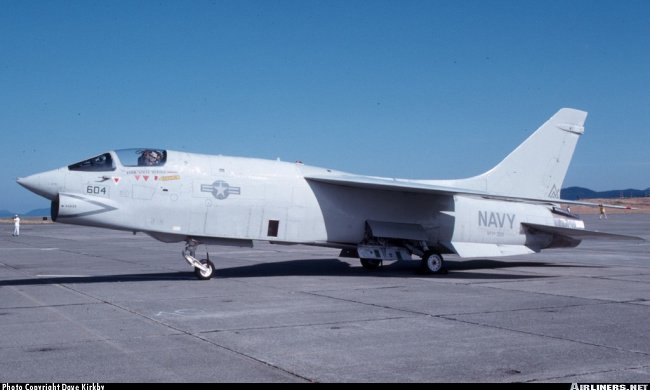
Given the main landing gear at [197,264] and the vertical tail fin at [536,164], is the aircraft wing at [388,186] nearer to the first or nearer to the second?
the vertical tail fin at [536,164]

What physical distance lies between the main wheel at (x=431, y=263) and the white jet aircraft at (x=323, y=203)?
3 centimetres

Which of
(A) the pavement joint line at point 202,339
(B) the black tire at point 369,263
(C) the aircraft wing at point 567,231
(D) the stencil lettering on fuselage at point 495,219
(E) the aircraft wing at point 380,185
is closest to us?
(A) the pavement joint line at point 202,339

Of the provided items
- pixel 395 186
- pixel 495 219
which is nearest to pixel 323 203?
pixel 395 186

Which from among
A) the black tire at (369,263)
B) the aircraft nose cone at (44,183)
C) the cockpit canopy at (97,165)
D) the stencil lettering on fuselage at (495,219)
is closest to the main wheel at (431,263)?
the stencil lettering on fuselage at (495,219)

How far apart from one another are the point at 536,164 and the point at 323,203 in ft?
23.2

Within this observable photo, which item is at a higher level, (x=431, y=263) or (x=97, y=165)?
(x=97, y=165)

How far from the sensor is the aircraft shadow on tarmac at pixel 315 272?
49.7 ft

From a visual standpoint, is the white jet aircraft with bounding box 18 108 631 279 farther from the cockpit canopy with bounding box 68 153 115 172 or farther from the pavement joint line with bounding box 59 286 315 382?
the pavement joint line with bounding box 59 286 315 382

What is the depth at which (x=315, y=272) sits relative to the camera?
56.2 ft

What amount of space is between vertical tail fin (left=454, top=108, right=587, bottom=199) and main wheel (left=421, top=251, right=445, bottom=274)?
3151 mm

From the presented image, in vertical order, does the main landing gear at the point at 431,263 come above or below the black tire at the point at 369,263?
above

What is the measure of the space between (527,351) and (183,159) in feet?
31.4

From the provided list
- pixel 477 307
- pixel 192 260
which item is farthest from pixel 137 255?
pixel 477 307

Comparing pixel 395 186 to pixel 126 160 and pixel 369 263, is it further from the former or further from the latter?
pixel 126 160
